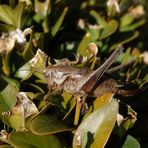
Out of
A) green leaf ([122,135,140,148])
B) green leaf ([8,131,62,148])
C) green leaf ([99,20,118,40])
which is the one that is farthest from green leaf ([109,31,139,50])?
green leaf ([8,131,62,148])

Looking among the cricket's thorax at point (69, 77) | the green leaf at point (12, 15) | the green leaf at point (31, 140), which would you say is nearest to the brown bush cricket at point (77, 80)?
the cricket's thorax at point (69, 77)

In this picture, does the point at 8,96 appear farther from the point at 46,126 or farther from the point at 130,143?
the point at 130,143

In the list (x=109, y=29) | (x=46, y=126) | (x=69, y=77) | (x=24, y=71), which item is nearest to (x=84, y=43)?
(x=109, y=29)

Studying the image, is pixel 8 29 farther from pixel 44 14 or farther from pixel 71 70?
pixel 71 70

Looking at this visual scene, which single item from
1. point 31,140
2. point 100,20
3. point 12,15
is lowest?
point 31,140

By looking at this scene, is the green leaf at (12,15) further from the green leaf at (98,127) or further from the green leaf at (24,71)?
the green leaf at (98,127)

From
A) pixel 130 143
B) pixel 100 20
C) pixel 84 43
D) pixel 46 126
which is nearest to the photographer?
pixel 46 126

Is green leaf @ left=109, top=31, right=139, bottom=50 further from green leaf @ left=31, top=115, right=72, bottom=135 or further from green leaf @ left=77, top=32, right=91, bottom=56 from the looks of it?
green leaf @ left=31, top=115, right=72, bottom=135
